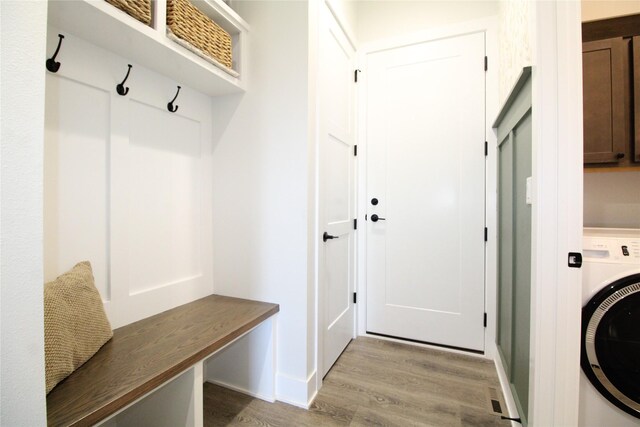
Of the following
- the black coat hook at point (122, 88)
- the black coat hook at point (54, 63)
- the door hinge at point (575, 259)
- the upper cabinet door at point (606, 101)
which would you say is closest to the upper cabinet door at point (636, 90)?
the upper cabinet door at point (606, 101)

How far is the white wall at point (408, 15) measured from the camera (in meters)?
2.11

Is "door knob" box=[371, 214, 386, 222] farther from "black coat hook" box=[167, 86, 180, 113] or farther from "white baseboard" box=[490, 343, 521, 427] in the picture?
"black coat hook" box=[167, 86, 180, 113]

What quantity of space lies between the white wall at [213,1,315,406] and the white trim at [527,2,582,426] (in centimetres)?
102

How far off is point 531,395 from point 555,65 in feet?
4.19

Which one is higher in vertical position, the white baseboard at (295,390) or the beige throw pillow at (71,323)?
the beige throw pillow at (71,323)

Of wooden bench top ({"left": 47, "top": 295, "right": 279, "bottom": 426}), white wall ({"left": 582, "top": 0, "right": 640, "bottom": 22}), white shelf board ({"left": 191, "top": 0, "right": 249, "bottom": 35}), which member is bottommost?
wooden bench top ({"left": 47, "top": 295, "right": 279, "bottom": 426})

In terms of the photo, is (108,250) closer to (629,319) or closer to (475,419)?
(475,419)

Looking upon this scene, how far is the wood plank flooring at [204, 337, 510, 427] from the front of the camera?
1446mm

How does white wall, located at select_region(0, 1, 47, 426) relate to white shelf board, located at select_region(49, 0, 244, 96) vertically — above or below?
below

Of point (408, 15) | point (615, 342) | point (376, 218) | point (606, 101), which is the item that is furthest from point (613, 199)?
point (408, 15)

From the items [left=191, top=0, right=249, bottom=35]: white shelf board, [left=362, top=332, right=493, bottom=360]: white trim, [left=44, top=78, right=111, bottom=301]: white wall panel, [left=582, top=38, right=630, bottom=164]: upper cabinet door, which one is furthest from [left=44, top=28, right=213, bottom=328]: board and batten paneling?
[left=582, top=38, right=630, bottom=164]: upper cabinet door

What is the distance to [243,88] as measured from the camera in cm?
161

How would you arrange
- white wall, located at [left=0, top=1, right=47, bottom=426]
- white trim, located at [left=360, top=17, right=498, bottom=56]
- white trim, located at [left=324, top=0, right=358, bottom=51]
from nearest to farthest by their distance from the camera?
1. white wall, located at [left=0, top=1, right=47, bottom=426]
2. white trim, located at [left=324, top=0, right=358, bottom=51]
3. white trim, located at [left=360, top=17, right=498, bottom=56]

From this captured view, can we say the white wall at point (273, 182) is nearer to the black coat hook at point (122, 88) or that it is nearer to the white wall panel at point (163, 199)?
the white wall panel at point (163, 199)
